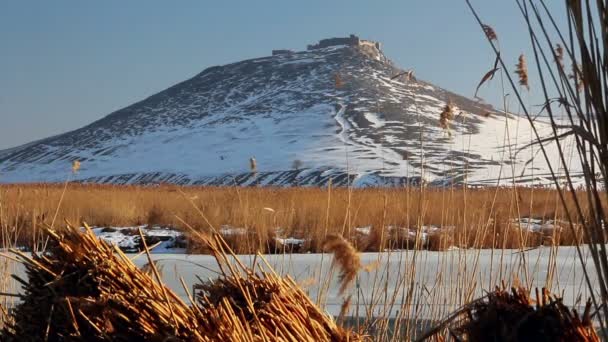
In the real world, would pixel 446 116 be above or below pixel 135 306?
above

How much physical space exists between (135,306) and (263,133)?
63.9m

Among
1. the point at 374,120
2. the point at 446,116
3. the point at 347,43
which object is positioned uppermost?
the point at 347,43

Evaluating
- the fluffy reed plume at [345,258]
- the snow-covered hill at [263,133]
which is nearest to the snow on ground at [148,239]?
the fluffy reed plume at [345,258]

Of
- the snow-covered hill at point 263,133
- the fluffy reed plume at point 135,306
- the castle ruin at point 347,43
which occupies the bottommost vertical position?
the fluffy reed plume at point 135,306

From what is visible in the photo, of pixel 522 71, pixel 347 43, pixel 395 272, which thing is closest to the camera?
pixel 522 71

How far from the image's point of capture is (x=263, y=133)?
64.9 metres

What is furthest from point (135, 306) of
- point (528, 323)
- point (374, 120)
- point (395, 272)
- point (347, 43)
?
point (347, 43)

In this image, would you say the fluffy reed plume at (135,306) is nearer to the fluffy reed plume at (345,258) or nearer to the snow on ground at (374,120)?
the fluffy reed plume at (345,258)

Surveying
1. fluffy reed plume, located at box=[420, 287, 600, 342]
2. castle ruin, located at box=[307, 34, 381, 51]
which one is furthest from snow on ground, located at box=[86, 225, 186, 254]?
castle ruin, located at box=[307, 34, 381, 51]

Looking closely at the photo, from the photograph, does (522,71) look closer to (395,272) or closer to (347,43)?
(395,272)

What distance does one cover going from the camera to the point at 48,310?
4.06 feet

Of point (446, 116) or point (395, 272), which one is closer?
point (446, 116)

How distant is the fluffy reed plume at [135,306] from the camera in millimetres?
1113

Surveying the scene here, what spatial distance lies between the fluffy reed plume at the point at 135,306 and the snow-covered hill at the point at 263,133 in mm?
44589
